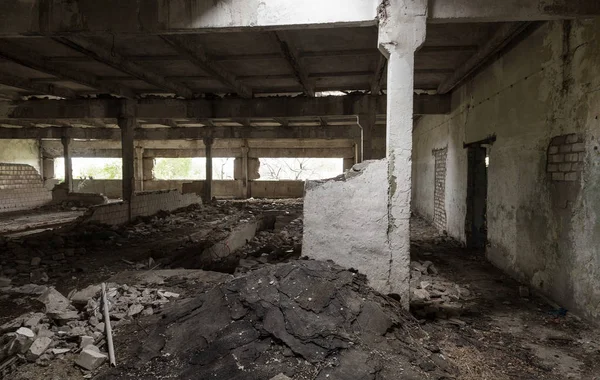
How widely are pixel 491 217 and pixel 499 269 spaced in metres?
0.92

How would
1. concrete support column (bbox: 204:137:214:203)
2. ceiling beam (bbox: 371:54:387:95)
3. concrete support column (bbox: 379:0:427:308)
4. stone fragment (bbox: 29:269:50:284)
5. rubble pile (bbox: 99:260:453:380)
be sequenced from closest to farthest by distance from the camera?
1. rubble pile (bbox: 99:260:453:380)
2. concrete support column (bbox: 379:0:427:308)
3. stone fragment (bbox: 29:269:50:284)
4. ceiling beam (bbox: 371:54:387:95)
5. concrete support column (bbox: 204:137:214:203)

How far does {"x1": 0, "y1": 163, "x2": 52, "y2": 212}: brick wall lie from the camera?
12914mm

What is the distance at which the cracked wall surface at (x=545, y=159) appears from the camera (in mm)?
3785

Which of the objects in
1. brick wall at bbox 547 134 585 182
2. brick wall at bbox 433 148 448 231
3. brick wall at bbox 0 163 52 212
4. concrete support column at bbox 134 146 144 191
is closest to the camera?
brick wall at bbox 547 134 585 182

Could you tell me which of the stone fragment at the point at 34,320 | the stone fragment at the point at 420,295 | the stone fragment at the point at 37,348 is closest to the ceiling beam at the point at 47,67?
the stone fragment at the point at 34,320

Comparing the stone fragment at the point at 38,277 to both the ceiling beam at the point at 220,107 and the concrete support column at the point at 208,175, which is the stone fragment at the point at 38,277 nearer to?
the ceiling beam at the point at 220,107

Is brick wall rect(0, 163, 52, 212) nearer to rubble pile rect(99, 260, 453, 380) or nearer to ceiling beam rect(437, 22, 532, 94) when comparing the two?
rubble pile rect(99, 260, 453, 380)

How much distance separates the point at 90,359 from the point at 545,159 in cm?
551

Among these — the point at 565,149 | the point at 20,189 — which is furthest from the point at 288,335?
the point at 20,189

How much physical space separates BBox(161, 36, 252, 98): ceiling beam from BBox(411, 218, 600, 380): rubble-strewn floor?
503cm

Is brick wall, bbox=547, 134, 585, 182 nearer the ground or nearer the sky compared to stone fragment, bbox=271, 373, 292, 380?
nearer the sky

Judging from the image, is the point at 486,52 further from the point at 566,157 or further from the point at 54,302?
the point at 54,302

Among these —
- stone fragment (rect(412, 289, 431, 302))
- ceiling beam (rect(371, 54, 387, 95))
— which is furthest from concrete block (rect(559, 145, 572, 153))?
ceiling beam (rect(371, 54, 387, 95))

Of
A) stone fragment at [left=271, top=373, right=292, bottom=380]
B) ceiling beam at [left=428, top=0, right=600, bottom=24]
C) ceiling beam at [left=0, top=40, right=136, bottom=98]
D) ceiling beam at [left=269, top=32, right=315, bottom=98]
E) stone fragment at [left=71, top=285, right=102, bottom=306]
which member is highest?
ceiling beam at [left=0, top=40, right=136, bottom=98]
